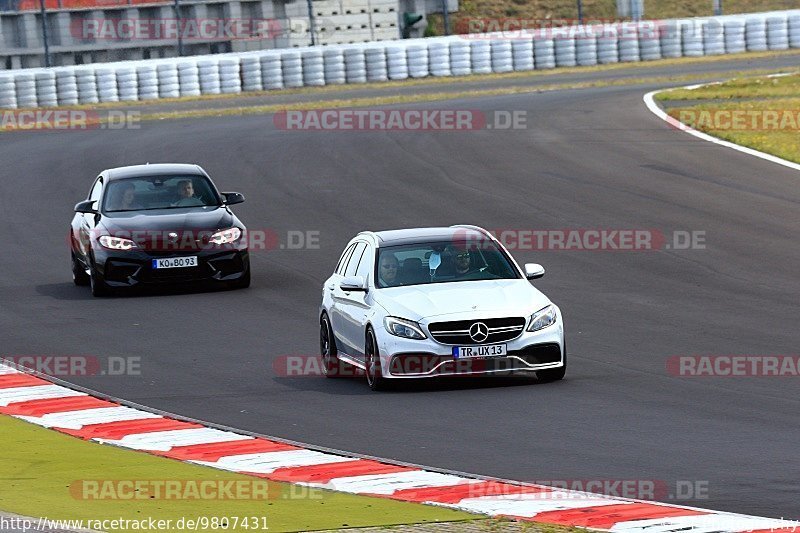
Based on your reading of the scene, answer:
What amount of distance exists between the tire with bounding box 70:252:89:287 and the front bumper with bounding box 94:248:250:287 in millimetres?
1121

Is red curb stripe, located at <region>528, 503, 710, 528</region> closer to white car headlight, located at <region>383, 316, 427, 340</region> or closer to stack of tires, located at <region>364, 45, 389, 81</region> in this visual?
white car headlight, located at <region>383, 316, 427, 340</region>

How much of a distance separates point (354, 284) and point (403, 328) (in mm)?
869

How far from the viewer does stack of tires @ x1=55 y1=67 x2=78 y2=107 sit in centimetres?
4762

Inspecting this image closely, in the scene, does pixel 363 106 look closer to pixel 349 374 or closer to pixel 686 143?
pixel 686 143

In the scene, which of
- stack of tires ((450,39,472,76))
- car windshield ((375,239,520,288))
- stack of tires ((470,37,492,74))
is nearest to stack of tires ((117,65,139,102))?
stack of tires ((450,39,472,76))

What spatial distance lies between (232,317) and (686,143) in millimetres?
15204

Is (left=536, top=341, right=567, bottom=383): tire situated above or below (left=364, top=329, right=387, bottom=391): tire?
below

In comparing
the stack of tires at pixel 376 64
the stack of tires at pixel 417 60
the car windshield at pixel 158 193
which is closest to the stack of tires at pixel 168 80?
the stack of tires at pixel 376 64

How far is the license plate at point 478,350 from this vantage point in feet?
43.3

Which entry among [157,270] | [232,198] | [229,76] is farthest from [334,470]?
[229,76]

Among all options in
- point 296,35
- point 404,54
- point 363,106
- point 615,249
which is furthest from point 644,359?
point 296,35

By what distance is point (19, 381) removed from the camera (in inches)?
562

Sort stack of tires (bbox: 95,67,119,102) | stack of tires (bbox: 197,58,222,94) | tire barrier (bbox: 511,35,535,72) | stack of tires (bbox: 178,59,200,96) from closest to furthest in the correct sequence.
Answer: stack of tires (bbox: 95,67,119,102), stack of tires (bbox: 178,59,200,96), stack of tires (bbox: 197,58,222,94), tire barrier (bbox: 511,35,535,72)

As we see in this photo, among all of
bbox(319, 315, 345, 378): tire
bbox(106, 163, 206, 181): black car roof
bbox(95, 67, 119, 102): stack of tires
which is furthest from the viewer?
bbox(95, 67, 119, 102): stack of tires
